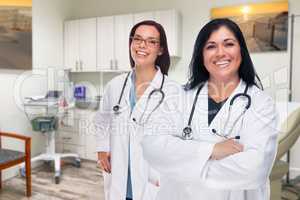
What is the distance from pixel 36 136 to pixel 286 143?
2708 mm

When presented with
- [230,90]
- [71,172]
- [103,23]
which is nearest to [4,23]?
[103,23]

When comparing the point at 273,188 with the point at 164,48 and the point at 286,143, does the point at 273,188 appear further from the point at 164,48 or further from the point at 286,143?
the point at 164,48

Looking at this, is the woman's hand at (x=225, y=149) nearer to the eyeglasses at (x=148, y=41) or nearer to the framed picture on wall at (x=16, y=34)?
the eyeglasses at (x=148, y=41)

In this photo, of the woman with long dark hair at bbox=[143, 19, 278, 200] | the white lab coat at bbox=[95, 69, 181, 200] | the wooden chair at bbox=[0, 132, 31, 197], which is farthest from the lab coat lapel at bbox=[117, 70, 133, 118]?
the wooden chair at bbox=[0, 132, 31, 197]

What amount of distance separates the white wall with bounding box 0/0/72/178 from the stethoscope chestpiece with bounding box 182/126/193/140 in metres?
2.37

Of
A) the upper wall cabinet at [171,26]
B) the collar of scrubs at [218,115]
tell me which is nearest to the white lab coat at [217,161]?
the collar of scrubs at [218,115]

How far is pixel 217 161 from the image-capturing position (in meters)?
0.89

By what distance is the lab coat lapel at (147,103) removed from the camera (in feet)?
3.95

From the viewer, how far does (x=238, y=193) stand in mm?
938

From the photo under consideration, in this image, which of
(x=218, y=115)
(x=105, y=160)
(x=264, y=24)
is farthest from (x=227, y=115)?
(x=264, y=24)

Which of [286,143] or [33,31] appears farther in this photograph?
[33,31]

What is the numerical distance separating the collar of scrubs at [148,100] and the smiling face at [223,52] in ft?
1.07

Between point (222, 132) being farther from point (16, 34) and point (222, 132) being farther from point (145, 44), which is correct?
point (16, 34)

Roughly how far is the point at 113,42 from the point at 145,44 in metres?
2.10
